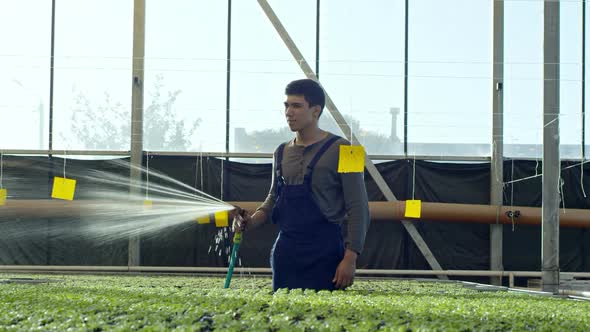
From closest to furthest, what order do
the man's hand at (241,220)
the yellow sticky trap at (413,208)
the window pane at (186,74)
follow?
the man's hand at (241,220), the yellow sticky trap at (413,208), the window pane at (186,74)

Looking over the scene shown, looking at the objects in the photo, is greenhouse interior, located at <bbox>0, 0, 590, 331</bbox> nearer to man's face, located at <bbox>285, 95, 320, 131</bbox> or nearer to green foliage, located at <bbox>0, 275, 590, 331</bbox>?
man's face, located at <bbox>285, 95, 320, 131</bbox>

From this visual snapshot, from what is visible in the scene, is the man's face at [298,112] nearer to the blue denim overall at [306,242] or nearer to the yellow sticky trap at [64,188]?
the blue denim overall at [306,242]

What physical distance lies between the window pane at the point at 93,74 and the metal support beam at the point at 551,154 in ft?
24.1

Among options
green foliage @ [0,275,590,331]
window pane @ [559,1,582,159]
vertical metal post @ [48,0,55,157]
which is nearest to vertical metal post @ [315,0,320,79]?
window pane @ [559,1,582,159]

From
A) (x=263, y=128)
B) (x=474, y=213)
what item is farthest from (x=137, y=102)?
(x=474, y=213)

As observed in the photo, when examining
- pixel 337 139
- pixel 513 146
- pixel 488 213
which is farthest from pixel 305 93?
pixel 513 146

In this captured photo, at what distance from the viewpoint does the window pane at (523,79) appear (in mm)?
12367

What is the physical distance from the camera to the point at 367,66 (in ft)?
41.6

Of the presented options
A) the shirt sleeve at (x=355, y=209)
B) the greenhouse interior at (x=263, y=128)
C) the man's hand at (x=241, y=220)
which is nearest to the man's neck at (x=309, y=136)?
the shirt sleeve at (x=355, y=209)

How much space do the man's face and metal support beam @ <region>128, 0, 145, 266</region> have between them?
340 inches

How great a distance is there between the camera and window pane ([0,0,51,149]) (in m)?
12.6

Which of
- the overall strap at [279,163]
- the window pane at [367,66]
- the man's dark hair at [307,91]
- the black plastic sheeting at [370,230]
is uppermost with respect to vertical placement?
the window pane at [367,66]

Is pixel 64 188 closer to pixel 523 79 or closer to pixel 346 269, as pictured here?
pixel 523 79

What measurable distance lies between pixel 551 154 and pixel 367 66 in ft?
19.4
